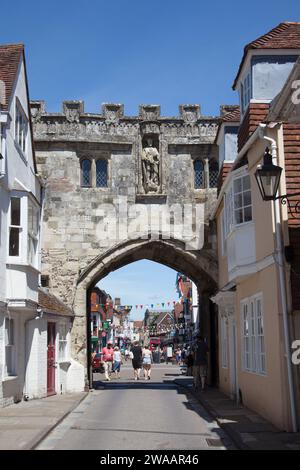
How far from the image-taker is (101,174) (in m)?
23.2

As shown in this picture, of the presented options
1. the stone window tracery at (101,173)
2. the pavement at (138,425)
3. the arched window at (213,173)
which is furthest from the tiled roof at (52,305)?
the arched window at (213,173)

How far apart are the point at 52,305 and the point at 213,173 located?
7915 millimetres

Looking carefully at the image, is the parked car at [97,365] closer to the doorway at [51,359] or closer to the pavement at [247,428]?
the doorway at [51,359]

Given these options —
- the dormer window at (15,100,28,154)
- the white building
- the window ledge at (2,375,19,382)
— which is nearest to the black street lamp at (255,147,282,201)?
the white building

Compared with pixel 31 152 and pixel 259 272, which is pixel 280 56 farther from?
pixel 31 152

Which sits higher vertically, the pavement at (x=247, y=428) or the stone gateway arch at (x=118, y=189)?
the stone gateway arch at (x=118, y=189)

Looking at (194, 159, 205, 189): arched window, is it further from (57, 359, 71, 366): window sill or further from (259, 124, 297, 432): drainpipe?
(259, 124, 297, 432): drainpipe

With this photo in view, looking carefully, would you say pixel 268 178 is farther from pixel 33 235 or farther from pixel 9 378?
pixel 33 235

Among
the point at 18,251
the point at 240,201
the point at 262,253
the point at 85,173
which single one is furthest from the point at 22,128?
the point at 262,253

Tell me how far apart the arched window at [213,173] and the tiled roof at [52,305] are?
22.5ft

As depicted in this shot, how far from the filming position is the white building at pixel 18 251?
50.0 ft

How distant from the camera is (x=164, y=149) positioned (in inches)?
913

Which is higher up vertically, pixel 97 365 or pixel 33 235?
pixel 33 235
